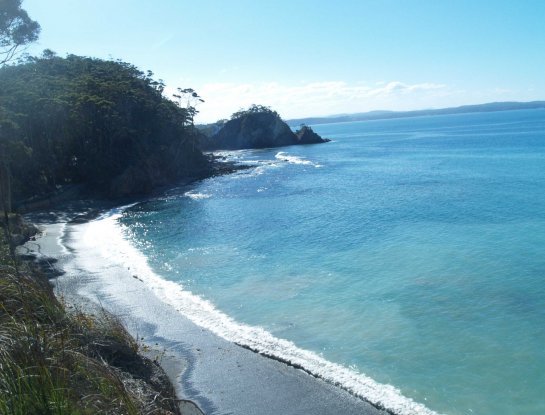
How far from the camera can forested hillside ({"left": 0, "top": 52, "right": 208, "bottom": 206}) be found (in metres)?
40.3

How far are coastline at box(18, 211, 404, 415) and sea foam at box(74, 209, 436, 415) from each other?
23 centimetres

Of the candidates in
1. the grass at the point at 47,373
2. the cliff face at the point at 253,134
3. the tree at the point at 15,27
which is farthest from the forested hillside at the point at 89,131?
the cliff face at the point at 253,134

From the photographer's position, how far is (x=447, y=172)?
176 ft

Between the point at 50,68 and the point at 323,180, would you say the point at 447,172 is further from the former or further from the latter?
the point at 50,68

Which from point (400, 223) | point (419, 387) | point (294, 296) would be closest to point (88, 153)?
point (400, 223)

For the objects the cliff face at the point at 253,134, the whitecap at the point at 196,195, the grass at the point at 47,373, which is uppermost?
the cliff face at the point at 253,134

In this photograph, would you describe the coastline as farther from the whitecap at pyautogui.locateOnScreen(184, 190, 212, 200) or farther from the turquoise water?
the whitecap at pyautogui.locateOnScreen(184, 190, 212, 200)

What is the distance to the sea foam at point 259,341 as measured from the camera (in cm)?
1192

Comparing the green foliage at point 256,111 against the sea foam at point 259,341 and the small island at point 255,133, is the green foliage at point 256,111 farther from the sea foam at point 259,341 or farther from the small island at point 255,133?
the sea foam at point 259,341

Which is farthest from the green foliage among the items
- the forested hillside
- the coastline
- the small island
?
the coastline

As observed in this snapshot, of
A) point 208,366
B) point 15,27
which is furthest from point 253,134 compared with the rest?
point 208,366

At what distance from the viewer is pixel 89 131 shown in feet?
160

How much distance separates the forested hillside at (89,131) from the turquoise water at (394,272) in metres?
8.98

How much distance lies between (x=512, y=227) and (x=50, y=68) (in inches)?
2247
